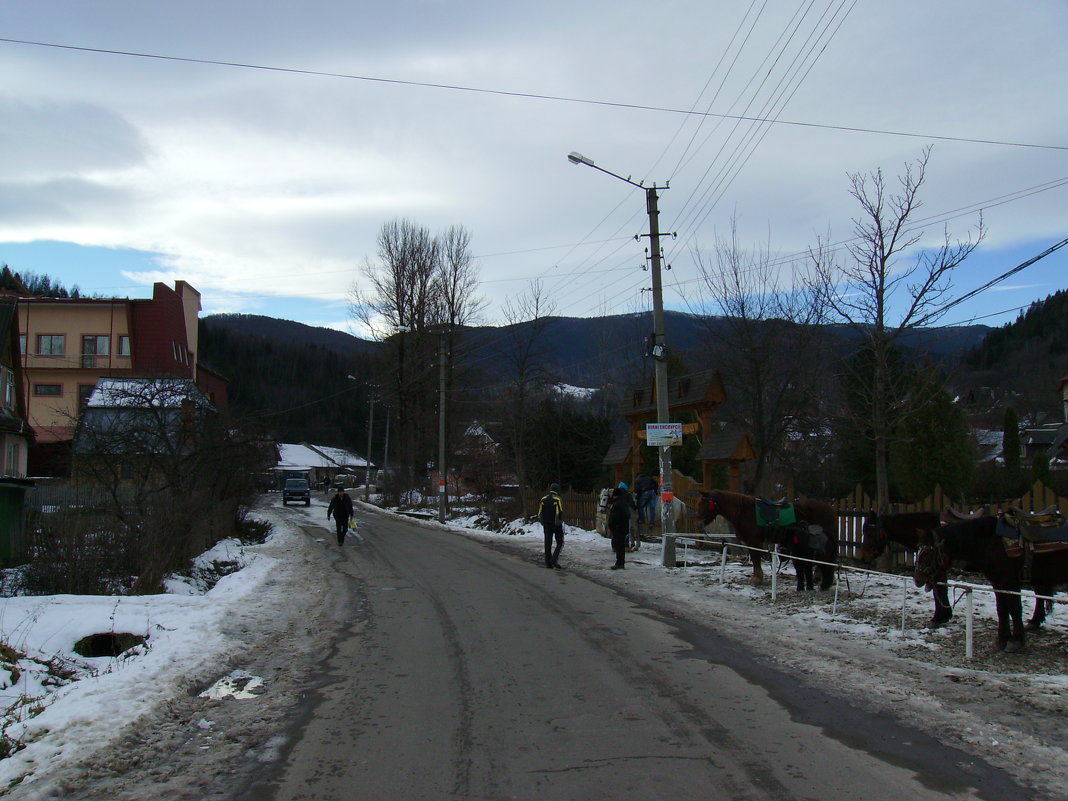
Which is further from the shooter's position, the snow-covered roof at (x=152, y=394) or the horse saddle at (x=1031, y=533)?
the snow-covered roof at (x=152, y=394)

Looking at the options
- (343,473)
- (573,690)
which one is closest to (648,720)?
(573,690)

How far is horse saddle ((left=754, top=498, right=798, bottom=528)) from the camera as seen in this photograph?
1330 centimetres

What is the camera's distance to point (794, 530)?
13.1 meters

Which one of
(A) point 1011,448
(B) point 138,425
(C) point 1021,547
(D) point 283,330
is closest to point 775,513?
(C) point 1021,547

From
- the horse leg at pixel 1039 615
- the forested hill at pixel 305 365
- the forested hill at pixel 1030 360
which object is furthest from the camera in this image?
the forested hill at pixel 305 365

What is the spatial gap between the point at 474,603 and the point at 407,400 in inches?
1797

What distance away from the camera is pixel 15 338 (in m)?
32.5

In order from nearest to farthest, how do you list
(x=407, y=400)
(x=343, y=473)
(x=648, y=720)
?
(x=648, y=720), (x=407, y=400), (x=343, y=473)

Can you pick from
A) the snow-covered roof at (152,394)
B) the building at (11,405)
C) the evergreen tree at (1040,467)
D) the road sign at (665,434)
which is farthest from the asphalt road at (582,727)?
the evergreen tree at (1040,467)

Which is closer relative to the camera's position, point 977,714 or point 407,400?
point 977,714

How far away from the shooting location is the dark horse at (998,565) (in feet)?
27.1

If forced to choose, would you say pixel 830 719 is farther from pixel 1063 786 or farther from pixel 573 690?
Result: pixel 573 690

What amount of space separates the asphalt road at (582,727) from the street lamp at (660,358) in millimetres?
7000

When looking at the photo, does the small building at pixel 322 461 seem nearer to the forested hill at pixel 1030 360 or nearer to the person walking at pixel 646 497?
the forested hill at pixel 1030 360
